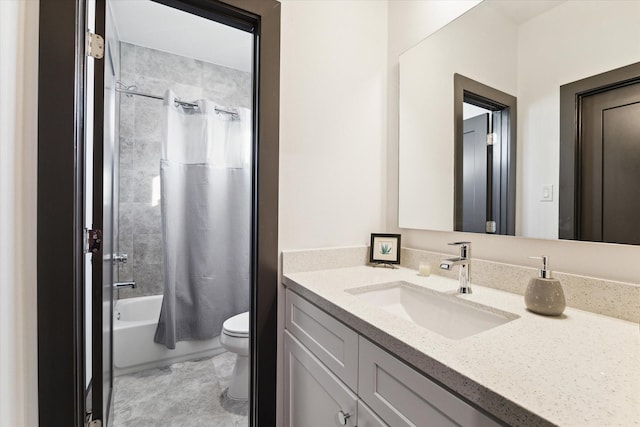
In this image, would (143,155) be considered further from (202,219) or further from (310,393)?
(310,393)

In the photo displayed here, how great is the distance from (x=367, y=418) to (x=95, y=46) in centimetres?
148

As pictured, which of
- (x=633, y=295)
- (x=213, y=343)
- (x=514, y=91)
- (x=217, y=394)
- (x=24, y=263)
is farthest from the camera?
(x=213, y=343)

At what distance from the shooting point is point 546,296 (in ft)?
2.54

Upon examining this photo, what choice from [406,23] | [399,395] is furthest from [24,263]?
[406,23]

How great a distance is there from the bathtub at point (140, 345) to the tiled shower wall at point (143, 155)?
0.50ft

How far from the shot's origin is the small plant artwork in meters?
1.37

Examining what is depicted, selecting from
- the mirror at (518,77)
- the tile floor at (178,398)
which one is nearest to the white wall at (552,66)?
the mirror at (518,77)

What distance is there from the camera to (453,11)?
1179mm

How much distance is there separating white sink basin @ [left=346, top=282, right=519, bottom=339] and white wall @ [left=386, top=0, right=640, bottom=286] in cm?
26

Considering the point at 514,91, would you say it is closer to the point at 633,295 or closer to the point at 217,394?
the point at 633,295

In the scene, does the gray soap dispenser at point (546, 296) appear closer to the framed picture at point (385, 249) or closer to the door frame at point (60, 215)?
the framed picture at point (385, 249)

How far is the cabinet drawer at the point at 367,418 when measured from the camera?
0.67 metres

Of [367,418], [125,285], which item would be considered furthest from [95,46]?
[125,285]

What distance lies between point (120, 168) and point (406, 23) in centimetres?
229
